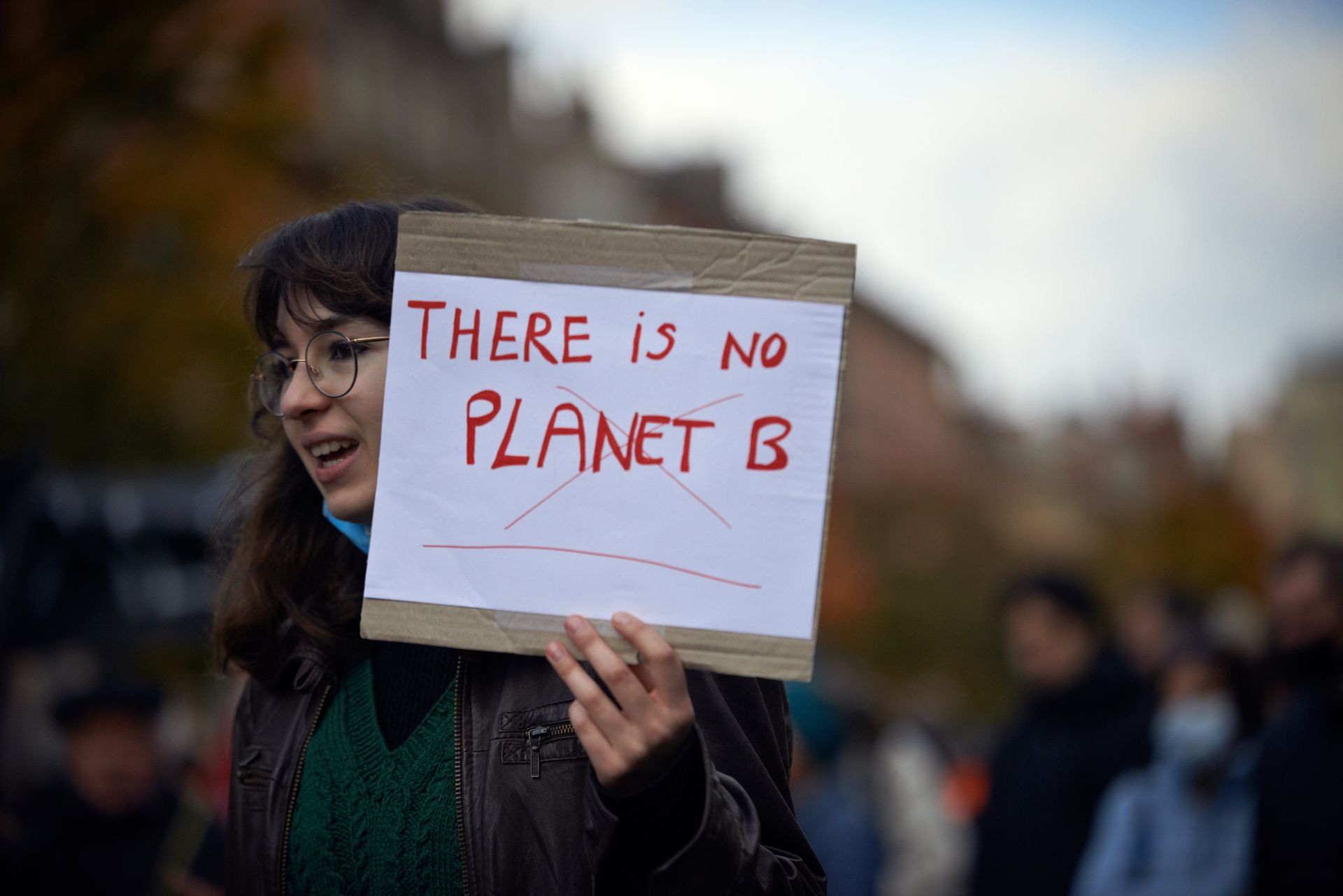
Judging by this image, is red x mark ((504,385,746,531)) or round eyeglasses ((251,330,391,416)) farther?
round eyeglasses ((251,330,391,416))

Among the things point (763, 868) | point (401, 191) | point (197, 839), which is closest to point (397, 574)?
point (763, 868)

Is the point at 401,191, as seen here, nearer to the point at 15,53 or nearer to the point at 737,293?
the point at 737,293

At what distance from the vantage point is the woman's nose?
189 centimetres

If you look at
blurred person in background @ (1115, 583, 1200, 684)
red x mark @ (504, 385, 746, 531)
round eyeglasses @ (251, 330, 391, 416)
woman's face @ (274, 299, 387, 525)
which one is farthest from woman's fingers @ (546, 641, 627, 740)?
blurred person in background @ (1115, 583, 1200, 684)

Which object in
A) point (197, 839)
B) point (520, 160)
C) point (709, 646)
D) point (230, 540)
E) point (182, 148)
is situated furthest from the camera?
point (520, 160)

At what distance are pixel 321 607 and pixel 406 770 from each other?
0.41m

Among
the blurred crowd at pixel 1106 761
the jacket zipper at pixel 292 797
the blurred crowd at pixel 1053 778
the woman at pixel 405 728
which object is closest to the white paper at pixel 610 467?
the woman at pixel 405 728

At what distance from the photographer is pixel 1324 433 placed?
63781 millimetres

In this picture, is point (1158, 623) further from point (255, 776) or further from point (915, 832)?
point (255, 776)

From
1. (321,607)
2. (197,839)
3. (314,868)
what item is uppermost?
(321,607)

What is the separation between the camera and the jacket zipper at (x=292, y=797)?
1.96 meters

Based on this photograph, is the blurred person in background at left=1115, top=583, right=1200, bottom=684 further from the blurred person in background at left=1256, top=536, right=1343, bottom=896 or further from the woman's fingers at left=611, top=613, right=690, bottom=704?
the woman's fingers at left=611, top=613, right=690, bottom=704

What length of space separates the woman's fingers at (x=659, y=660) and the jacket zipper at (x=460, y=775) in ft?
1.24

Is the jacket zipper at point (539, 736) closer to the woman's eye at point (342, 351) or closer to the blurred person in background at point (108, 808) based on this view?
the woman's eye at point (342, 351)
